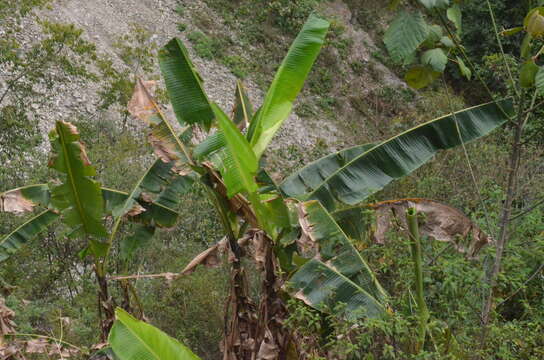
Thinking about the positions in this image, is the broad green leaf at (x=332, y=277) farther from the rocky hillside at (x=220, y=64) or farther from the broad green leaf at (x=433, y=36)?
the rocky hillside at (x=220, y=64)

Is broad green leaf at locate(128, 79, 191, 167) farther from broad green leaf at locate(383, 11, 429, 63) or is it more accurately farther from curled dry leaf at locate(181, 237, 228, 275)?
broad green leaf at locate(383, 11, 429, 63)

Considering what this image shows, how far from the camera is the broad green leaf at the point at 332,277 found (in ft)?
15.8

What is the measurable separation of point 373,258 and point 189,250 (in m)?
3.94

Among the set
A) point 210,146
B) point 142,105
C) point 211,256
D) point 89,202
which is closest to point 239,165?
point 210,146

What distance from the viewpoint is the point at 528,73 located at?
4.27 metres

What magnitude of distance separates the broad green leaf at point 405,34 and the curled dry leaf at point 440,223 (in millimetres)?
1418

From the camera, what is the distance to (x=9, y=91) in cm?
1373

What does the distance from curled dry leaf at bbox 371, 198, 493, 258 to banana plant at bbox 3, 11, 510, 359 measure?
0.45m

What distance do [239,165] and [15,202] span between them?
255cm

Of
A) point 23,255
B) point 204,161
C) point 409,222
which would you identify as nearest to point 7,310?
point 204,161

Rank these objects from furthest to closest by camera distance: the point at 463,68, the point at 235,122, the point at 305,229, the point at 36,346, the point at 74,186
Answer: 1. the point at 235,122
2. the point at 36,346
3. the point at 74,186
4. the point at 305,229
5. the point at 463,68

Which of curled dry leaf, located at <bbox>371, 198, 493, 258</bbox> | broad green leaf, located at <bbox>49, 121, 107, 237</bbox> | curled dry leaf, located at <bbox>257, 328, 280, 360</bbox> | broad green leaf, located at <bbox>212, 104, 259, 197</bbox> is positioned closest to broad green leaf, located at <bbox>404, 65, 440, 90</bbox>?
curled dry leaf, located at <bbox>371, 198, 493, 258</bbox>

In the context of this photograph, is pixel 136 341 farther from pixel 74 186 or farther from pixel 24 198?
pixel 24 198

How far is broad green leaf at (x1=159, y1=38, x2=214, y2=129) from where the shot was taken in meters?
5.31
